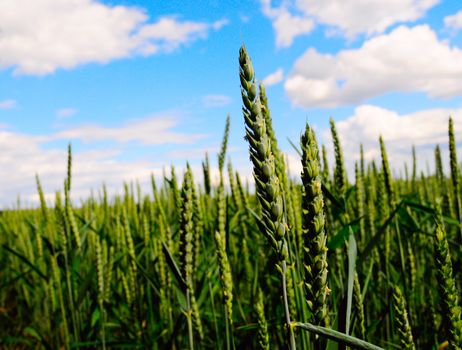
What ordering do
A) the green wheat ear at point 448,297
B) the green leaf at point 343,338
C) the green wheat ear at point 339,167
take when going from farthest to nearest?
the green wheat ear at point 339,167 < the green wheat ear at point 448,297 < the green leaf at point 343,338

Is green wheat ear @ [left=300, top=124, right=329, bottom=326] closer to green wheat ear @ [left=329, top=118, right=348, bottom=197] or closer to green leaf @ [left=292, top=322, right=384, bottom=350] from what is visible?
green leaf @ [left=292, top=322, right=384, bottom=350]

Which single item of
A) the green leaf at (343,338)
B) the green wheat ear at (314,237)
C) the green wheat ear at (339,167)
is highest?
the green wheat ear at (339,167)

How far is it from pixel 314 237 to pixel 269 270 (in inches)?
68.6

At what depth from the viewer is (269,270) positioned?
2363 millimetres

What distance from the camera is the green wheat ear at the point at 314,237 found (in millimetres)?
667

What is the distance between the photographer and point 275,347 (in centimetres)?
205

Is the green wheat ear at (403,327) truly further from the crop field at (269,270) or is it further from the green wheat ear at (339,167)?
the green wheat ear at (339,167)

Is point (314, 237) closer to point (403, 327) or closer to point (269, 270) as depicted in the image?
point (403, 327)

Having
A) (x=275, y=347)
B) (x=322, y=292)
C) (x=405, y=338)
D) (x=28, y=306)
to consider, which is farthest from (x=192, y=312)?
(x=28, y=306)

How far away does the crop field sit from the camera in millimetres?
679

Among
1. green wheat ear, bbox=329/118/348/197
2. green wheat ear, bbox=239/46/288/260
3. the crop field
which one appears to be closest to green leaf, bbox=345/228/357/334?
the crop field

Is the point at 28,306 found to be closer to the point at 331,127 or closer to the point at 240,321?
the point at 240,321

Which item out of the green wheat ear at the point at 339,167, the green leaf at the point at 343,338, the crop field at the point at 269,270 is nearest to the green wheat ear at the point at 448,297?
the crop field at the point at 269,270

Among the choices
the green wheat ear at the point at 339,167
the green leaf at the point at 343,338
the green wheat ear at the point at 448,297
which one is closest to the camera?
the green leaf at the point at 343,338
